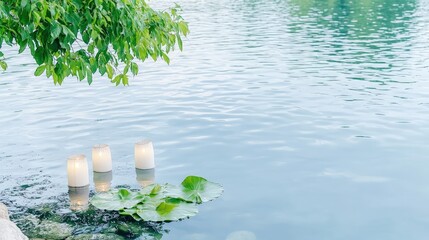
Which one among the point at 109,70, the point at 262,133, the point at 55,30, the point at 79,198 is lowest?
the point at 262,133

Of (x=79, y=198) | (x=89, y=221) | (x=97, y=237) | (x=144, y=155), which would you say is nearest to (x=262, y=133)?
(x=144, y=155)

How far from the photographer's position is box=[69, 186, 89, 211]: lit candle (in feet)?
29.4

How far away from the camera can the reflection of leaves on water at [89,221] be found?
802cm

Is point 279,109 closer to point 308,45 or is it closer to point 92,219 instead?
point 92,219

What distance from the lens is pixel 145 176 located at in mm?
10375

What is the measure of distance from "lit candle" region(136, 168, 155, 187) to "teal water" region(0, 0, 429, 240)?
14cm

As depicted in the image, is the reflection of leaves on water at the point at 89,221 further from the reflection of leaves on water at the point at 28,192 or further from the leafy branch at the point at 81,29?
the leafy branch at the point at 81,29

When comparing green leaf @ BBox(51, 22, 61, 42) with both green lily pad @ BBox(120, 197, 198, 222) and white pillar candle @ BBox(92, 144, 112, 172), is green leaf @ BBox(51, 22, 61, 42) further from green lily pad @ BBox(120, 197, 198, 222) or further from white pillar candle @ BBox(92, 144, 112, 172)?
white pillar candle @ BBox(92, 144, 112, 172)

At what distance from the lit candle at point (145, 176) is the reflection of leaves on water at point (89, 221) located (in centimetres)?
139

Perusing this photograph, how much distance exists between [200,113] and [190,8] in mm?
35344

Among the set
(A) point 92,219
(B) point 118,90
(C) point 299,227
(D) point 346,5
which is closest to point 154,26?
(A) point 92,219

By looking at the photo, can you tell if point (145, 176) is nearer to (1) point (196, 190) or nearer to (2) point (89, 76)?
(1) point (196, 190)

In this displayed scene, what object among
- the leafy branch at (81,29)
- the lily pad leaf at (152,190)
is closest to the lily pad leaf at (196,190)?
the lily pad leaf at (152,190)

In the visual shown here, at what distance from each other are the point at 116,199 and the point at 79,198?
810 mm
